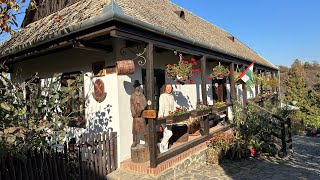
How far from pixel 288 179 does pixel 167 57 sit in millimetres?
4656

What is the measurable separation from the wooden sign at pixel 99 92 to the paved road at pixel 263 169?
2.55 m

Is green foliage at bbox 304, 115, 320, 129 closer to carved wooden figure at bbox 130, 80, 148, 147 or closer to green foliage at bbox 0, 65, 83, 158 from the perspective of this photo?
carved wooden figure at bbox 130, 80, 148, 147

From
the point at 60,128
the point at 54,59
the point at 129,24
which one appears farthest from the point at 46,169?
the point at 54,59

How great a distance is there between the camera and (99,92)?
6230mm

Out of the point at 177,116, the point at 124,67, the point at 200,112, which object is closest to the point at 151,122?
the point at 177,116

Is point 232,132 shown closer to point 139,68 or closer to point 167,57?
point 167,57

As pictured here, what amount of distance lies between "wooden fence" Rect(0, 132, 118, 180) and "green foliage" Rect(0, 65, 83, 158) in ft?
0.97

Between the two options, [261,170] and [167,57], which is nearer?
[261,170]

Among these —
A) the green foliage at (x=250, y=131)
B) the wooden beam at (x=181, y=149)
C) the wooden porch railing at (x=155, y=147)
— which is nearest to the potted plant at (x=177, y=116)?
the wooden porch railing at (x=155, y=147)

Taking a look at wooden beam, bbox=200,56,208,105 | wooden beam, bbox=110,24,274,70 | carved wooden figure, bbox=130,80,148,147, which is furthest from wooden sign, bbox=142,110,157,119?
wooden beam, bbox=200,56,208,105

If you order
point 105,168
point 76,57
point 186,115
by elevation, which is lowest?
point 105,168

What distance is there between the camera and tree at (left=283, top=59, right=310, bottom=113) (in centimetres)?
2502

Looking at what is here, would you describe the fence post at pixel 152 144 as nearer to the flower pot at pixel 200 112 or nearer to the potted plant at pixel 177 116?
the potted plant at pixel 177 116

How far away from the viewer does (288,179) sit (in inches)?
221
